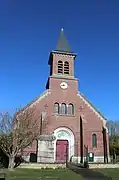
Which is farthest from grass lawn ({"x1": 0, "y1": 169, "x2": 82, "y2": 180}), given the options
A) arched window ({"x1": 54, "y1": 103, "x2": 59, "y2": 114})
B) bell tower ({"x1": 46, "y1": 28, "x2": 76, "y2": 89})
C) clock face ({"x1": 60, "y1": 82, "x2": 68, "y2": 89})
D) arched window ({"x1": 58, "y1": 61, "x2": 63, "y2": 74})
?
arched window ({"x1": 58, "y1": 61, "x2": 63, "y2": 74})

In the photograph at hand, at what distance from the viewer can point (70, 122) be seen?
→ 37.6 metres

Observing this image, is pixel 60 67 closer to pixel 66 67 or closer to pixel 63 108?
pixel 66 67

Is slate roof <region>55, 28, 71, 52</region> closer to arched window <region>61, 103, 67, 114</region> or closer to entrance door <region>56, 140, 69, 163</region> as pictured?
arched window <region>61, 103, 67, 114</region>

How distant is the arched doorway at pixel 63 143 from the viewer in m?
36.4

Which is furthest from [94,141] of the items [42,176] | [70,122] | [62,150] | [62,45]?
[42,176]

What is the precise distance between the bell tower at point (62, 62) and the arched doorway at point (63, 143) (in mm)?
8553

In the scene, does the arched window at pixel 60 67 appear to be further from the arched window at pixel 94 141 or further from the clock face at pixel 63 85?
the arched window at pixel 94 141

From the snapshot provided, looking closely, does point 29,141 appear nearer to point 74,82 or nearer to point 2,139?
point 2,139

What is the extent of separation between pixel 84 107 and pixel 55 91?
212 inches

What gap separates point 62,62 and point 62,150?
603 inches

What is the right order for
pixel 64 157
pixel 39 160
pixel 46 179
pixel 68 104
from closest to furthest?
pixel 46 179, pixel 39 160, pixel 64 157, pixel 68 104

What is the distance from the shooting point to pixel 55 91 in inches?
1544

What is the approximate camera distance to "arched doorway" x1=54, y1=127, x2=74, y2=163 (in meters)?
36.4

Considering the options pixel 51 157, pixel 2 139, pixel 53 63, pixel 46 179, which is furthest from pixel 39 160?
pixel 53 63
